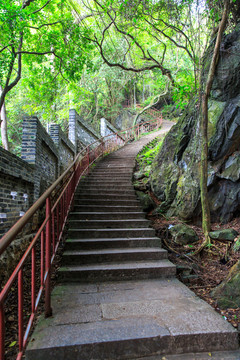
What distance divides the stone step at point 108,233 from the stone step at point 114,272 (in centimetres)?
71

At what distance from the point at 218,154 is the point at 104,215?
2532 millimetres

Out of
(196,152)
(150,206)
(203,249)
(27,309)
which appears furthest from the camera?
(150,206)

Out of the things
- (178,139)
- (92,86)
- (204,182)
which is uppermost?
(92,86)

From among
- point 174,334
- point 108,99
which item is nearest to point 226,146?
point 174,334

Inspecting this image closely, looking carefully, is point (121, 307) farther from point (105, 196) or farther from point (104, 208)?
point (105, 196)

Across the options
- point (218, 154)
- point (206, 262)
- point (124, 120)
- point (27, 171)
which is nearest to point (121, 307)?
point (206, 262)

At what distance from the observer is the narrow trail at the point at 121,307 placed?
66.5 inches

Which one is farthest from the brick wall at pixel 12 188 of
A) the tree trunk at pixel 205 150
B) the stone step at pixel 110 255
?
the tree trunk at pixel 205 150

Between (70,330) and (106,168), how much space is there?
5946 millimetres

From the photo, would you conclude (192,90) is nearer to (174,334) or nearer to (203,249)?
(203,249)

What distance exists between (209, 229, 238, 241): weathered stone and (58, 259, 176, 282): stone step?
111 cm

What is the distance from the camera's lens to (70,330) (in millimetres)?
1793

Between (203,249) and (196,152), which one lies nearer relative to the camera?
(203,249)

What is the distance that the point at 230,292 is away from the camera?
7.66 feet
